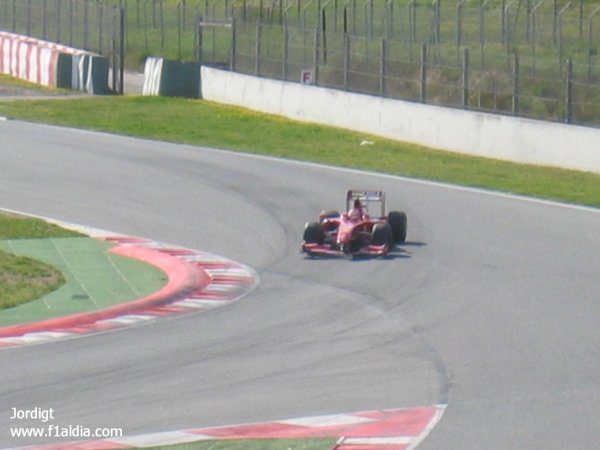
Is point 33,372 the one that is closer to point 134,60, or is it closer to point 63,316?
point 63,316

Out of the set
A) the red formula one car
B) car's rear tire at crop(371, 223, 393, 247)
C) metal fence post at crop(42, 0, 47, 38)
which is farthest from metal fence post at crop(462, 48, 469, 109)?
metal fence post at crop(42, 0, 47, 38)

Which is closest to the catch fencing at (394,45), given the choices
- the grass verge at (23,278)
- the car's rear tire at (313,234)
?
the car's rear tire at (313,234)

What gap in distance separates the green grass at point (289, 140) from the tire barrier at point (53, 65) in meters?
2.68

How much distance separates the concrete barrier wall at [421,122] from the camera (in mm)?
26062

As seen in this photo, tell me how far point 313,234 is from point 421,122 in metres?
13.8

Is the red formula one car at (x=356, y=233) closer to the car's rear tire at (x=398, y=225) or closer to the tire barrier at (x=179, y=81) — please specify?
the car's rear tire at (x=398, y=225)

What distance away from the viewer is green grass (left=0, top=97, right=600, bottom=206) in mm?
23406

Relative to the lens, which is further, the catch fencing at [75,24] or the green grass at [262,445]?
the catch fencing at [75,24]

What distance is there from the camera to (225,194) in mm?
20734

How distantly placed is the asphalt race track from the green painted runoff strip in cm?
108

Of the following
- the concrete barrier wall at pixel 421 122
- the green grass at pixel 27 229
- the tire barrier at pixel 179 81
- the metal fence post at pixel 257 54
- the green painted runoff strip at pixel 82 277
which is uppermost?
the metal fence post at pixel 257 54

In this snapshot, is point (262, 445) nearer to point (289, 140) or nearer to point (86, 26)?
point (289, 140)

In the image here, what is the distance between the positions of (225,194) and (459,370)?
1069 centimetres

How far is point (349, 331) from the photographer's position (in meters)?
12.0
